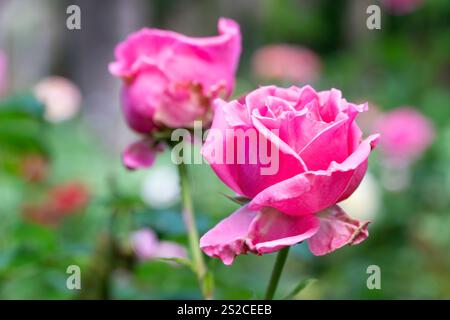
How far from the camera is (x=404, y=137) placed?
246 cm

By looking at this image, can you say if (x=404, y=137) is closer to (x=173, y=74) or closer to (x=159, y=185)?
(x=159, y=185)

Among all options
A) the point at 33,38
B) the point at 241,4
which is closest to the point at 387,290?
the point at 33,38

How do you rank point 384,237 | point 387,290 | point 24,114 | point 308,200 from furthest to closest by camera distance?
point 384,237
point 387,290
point 24,114
point 308,200

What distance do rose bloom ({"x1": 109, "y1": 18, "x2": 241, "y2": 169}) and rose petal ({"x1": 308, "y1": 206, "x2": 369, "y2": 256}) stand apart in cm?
17

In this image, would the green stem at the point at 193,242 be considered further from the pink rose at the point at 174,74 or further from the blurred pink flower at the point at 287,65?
the blurred pink flower at the point at 287,65

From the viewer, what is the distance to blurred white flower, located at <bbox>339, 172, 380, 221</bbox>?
2084 mm

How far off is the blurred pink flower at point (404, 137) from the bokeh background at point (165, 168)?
0.04ft

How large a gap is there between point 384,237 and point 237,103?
5.94 ft

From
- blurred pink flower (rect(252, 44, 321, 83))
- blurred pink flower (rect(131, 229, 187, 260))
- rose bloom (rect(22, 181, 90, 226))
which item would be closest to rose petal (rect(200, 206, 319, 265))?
blurred pink flower (rect(131, 229, 187, 260))

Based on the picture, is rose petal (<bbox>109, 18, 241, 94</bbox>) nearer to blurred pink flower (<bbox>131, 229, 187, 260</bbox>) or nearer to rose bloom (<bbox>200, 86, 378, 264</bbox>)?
rose bloom (<bbox>200, 86, 378, 264</bbox>)

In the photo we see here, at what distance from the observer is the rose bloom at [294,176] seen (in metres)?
0.45

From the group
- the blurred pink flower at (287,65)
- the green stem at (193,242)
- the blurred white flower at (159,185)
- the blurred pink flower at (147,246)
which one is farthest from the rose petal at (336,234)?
the blurred pink flower at (287,65)
